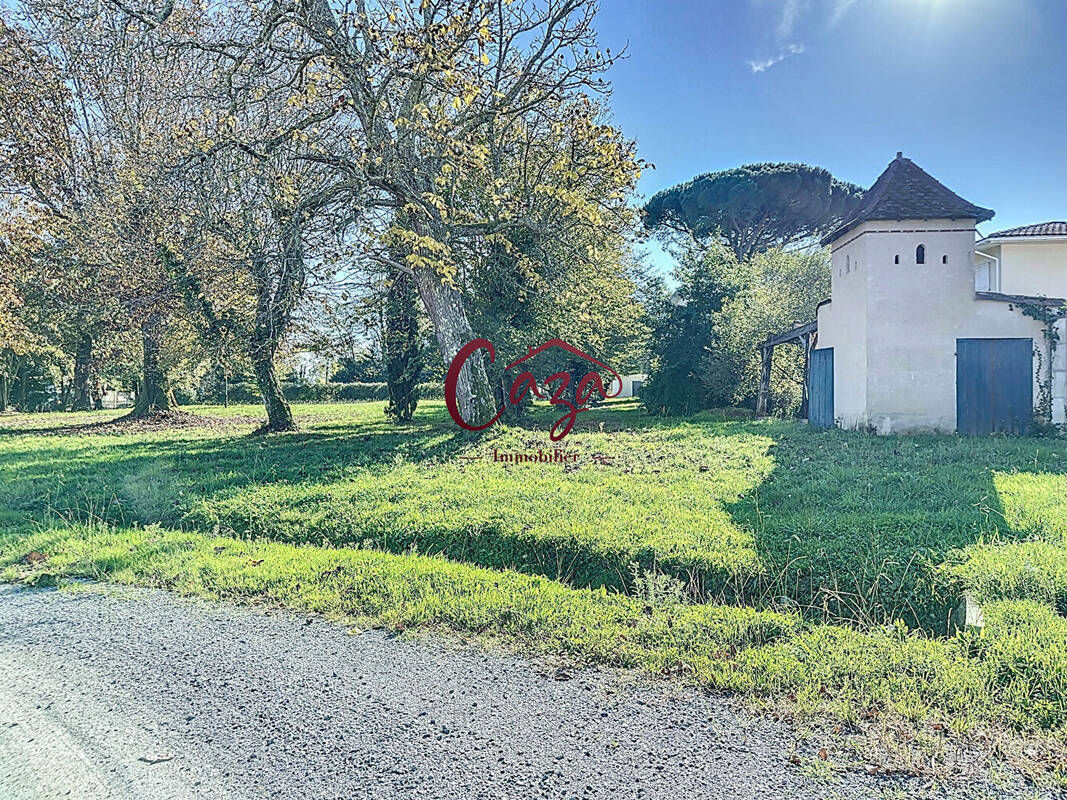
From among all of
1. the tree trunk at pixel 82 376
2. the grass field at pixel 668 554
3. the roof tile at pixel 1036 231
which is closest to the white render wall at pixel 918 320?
the grass field at pixel 668 554

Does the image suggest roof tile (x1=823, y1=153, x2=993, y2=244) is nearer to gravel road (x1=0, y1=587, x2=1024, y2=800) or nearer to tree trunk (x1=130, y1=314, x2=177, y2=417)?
gravel road (x1=0, y1=587, x2=1024, y2=800)

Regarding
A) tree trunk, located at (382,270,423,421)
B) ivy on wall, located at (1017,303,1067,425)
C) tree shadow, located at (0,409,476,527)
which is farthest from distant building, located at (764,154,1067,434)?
tree trunk, located at (382,270,423,421)

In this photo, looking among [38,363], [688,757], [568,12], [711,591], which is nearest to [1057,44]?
[568,12]

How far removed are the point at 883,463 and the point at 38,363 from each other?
32.6 meters

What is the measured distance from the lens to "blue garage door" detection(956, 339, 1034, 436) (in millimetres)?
12484

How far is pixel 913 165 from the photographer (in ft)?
45.5

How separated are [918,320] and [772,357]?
6449 mm

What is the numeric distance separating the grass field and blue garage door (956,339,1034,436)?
2605 millimetres

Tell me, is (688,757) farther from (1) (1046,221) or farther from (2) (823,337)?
(1) (1046,221)

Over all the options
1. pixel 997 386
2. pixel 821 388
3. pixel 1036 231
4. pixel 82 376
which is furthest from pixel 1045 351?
pixel 82 376

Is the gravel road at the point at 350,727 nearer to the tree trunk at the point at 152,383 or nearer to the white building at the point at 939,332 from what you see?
the white building at the point at 939,332

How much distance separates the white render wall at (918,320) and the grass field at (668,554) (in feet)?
9.26

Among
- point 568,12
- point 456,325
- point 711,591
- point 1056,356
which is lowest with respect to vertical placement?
point 711,591

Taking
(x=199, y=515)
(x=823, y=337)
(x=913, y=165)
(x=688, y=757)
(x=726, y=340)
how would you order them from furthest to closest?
(x=726, y=340)
(x=823, y=337)
(x=913, y=165)
(x=199, y=515)
(x=688, y=757)
